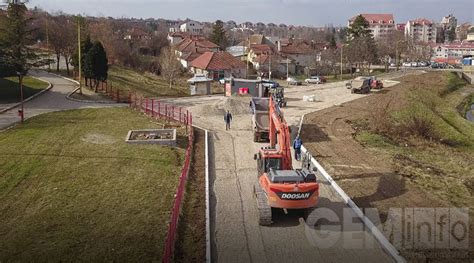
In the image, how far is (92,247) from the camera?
12062mm

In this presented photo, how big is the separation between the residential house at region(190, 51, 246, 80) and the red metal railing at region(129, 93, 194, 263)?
21.9m

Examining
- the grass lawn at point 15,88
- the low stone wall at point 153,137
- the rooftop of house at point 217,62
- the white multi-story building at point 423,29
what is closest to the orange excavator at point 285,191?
the low stone wall at point 153,137

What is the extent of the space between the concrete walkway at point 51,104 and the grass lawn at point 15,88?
95 cm

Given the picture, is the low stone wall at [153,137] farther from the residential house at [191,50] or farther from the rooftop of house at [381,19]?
the rooftop of house at [381,19]

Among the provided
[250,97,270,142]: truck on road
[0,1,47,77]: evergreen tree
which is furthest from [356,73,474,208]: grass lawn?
[0,1,47,77]: evergreen tree

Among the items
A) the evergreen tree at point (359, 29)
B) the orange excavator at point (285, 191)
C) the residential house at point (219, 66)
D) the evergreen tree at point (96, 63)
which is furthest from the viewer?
the evergreen tree at point (359, 29)

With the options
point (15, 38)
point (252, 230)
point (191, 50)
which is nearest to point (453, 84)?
point (191, 50)

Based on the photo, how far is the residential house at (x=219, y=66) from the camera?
193 feet

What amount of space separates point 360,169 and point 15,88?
96.7ft

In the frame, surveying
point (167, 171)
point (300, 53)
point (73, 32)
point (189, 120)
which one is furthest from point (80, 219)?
point (300, 53)

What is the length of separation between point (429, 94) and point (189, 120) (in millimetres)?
30619

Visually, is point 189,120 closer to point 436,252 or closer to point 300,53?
point 436,252

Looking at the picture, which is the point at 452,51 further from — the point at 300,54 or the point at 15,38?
the point at 15,38

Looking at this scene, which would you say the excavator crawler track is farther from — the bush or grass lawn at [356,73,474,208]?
the bush
